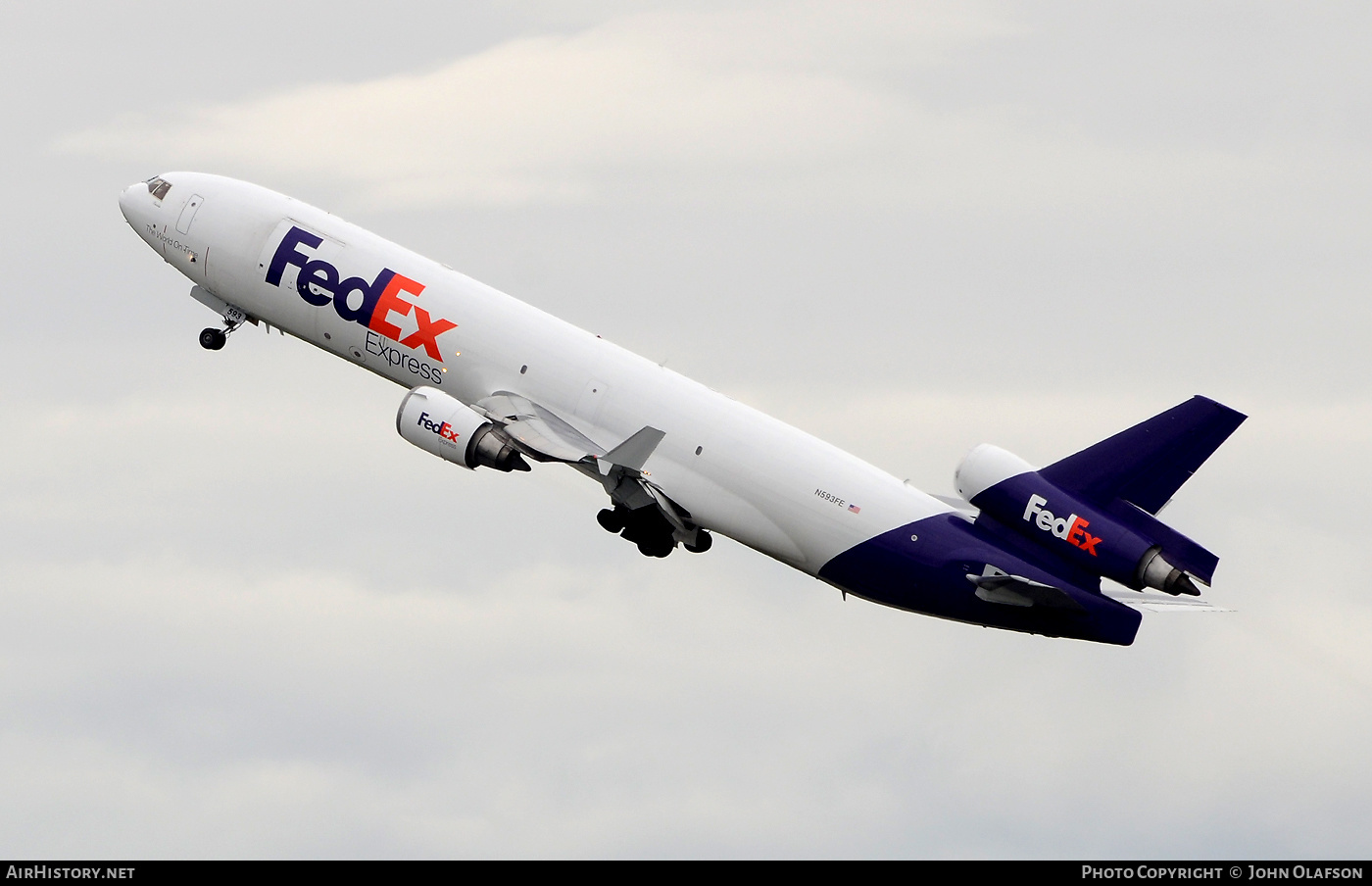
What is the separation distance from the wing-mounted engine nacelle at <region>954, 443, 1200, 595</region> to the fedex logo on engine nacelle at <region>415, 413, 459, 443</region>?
14294mm

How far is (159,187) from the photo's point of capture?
6675cm

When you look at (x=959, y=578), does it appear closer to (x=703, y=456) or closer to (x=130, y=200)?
(x=703, y=456)

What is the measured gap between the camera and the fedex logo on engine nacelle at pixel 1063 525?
54375mm

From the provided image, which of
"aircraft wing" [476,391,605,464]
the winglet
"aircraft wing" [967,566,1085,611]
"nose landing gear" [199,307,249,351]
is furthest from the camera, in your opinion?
"nose landing gear" [199,307,249,351]

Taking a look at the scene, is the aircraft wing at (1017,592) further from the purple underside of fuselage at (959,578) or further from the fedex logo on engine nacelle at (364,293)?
the fedex logo on engine nacelle at (364,293)

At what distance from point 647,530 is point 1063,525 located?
1285 centimetres

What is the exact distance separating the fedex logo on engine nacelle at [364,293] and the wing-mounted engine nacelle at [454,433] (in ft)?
8.65

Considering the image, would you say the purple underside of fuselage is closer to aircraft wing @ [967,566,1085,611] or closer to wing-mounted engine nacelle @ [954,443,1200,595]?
aircraft wing @ [967,566,1085,611]

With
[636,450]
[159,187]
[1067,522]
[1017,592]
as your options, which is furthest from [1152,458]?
[159,187]

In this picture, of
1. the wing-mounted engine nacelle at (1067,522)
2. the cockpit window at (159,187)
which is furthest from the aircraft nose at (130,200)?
the wing-mounted engine nacelle at (1067,522)

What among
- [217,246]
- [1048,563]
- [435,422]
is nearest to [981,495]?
[1048,563]

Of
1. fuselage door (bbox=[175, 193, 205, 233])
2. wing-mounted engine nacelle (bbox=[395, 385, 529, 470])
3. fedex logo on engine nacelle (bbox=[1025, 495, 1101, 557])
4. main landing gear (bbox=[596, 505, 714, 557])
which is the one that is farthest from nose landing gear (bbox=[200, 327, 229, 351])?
fedex logo on engine nacelle (bbox=[1025, 495, 1101, 557])

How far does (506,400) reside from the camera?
197 ft

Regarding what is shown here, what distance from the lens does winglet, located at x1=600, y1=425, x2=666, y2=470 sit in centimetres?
5656
